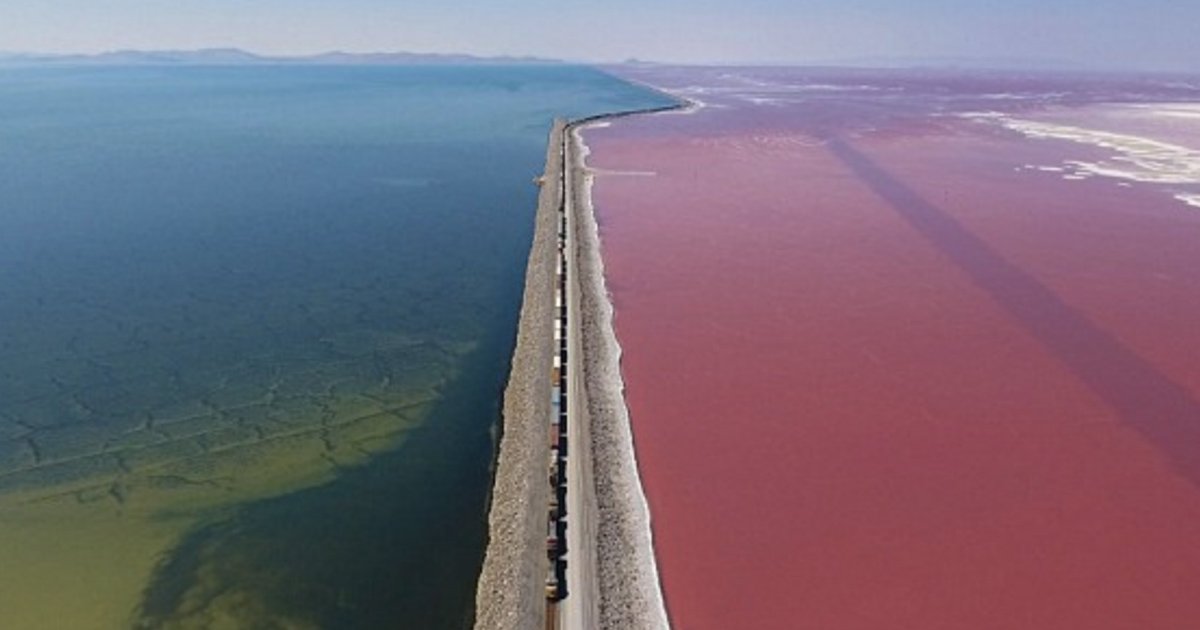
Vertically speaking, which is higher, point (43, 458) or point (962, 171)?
point (962, 171)

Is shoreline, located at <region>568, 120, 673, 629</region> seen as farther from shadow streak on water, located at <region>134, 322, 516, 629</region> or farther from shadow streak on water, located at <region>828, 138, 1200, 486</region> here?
shadow streak on water, located at <region>828, 138, 1200, 486</region>

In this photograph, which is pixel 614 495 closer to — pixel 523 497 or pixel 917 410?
pixel 523 497

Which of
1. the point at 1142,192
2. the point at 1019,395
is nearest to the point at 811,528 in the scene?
the point at 1019,395


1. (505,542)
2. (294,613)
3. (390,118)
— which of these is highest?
(390,118)

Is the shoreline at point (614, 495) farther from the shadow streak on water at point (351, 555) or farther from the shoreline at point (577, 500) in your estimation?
the shadow streak on water at point (351, 555)

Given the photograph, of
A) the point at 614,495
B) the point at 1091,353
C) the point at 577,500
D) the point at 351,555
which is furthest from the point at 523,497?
the point at 1091,353

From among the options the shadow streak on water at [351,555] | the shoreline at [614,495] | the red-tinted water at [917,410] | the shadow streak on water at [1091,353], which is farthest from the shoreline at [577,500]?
the shadow streak on water at [1091,353]

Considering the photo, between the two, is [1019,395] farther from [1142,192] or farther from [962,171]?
[962,171]
